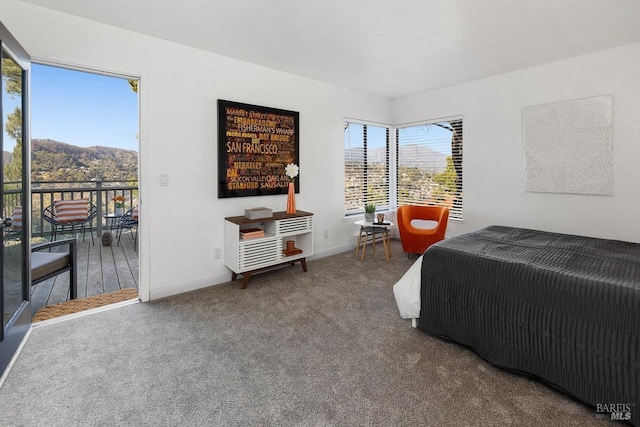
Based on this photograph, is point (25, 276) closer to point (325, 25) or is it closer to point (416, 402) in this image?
point (416, 402)

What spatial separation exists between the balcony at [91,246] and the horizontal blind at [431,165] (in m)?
4.18

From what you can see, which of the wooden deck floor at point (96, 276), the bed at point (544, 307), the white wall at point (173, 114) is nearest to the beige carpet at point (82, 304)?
the wooden deck floor at point (96, 276)

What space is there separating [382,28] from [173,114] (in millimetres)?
2096

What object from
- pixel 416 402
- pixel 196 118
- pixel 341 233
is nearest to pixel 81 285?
pixel 196 118

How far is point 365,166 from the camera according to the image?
5105mm

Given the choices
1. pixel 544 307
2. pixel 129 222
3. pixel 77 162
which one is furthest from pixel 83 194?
pixel 544 307

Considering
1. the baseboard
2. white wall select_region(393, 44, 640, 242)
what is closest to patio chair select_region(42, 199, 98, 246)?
the baseboard

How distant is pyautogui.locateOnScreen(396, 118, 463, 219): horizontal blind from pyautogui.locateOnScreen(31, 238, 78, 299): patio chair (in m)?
4.52

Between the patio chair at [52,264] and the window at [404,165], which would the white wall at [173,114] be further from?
the window at [404,165]

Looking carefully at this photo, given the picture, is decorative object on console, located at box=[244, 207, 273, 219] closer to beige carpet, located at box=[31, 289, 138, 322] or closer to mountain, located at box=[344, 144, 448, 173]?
beige carpet, located at box=[31, 289, 138, 322]

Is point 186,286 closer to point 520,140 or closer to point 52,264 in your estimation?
point 52,264

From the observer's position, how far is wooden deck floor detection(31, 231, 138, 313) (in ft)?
10.3

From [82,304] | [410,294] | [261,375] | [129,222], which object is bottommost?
[261,375]

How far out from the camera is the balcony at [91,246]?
3.16m
